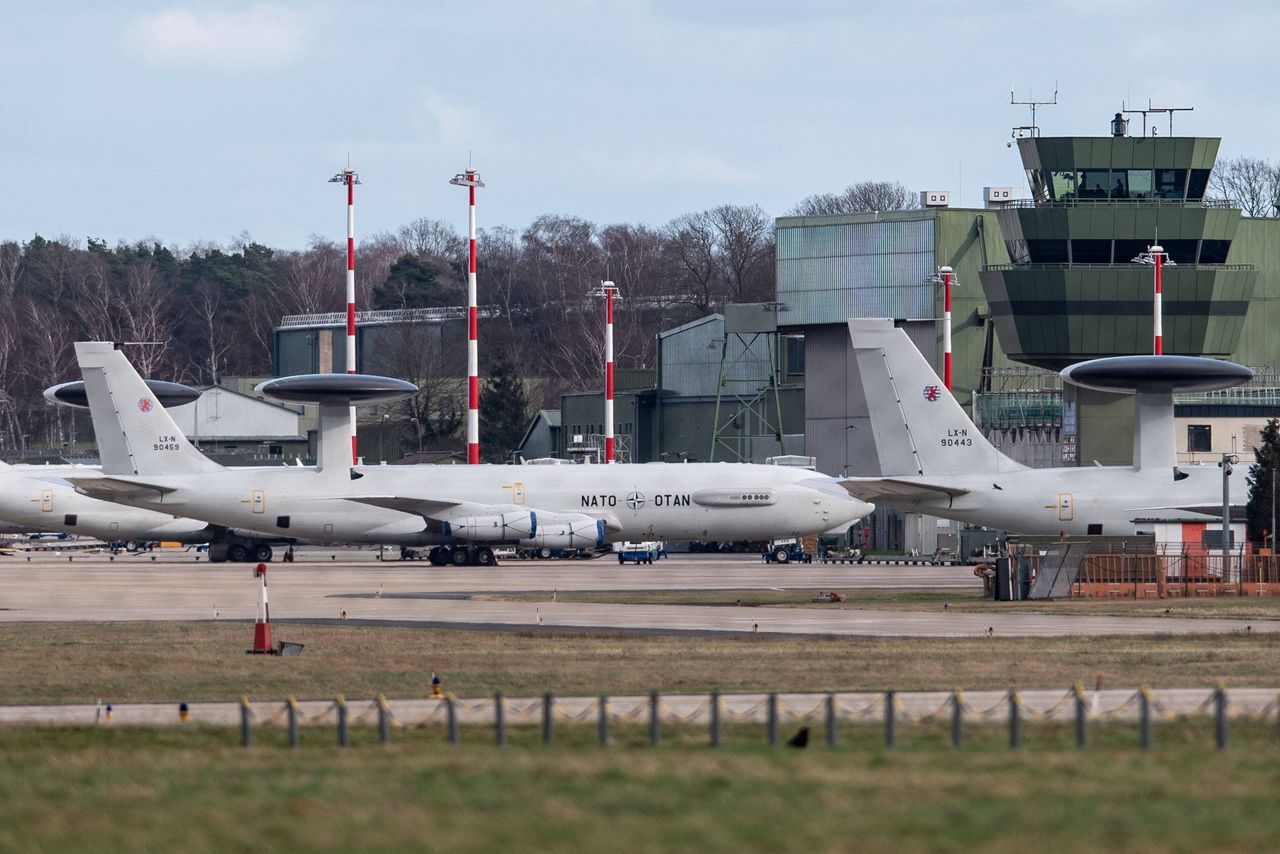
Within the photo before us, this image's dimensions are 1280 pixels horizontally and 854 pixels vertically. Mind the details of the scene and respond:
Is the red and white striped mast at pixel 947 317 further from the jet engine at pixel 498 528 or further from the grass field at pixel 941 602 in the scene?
the grass field at pixel 941 602

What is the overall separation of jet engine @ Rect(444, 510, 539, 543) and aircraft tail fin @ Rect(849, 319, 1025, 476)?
69.2 ft

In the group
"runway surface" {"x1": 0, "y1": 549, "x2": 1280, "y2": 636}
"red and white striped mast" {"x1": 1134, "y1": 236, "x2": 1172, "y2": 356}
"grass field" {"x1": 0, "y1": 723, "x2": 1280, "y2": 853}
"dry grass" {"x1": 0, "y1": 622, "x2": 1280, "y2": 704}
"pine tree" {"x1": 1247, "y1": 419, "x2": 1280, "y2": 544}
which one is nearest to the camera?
"grass field" {"x1": 0, "y1": 723, "x2": 1280, "y2": 853}

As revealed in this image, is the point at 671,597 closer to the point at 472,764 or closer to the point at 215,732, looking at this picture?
the point at 215,732

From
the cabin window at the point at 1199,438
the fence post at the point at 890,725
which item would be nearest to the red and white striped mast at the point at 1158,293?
the cabin window at the point at 1199,438

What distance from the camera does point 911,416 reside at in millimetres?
64062

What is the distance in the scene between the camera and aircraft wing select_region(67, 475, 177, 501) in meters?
79.0

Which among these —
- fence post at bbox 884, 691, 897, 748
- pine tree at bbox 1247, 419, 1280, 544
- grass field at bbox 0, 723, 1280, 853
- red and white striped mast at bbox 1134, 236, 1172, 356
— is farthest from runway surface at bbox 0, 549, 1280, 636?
grass field at bbox 0, 723, 1280, 853

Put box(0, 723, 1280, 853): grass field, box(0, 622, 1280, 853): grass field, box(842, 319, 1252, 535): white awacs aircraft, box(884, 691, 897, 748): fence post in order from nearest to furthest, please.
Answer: box(0, 723, 1280, 853): grass field < box(0, 622, 1280, 853): grass field < box(884, 691, 897, 748): fence post < box(842, 319, 1252, 535): white awacs aircraft

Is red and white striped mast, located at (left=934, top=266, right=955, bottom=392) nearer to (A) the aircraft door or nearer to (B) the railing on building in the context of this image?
(B) the railing on building

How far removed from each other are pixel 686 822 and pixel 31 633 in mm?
30620

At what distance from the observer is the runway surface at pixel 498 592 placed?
145 ft

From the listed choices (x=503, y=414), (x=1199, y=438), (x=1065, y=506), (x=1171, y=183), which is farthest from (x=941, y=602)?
(x=503, y=414)

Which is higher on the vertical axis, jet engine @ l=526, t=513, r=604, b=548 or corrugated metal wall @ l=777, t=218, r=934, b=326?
corrugated metal wall @ l=777, t=218, r=934, b=326

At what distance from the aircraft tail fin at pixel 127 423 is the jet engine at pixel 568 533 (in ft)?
53.4
